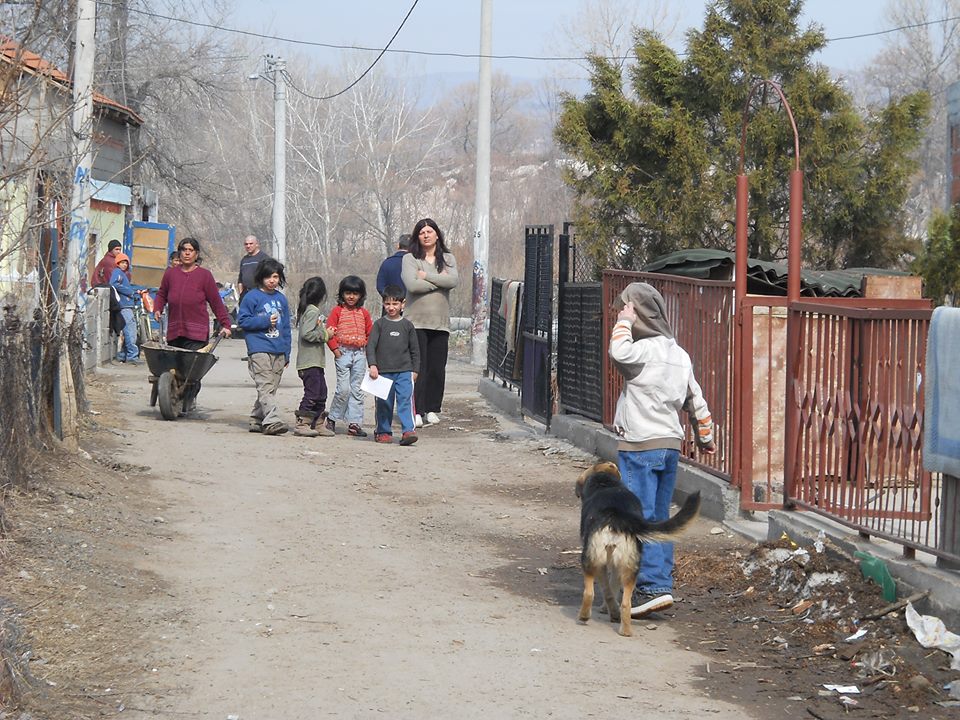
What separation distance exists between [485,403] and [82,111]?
20.7 ft

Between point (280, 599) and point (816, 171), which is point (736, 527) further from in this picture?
point (816, 171)

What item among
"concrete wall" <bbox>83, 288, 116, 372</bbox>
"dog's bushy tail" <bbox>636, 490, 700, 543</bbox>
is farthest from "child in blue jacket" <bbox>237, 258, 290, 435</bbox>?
"dog's bushy tail" <bbox>636, 490, 700, 543</bbox>

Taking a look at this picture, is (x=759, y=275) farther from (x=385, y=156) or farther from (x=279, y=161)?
(x=385, y=156)

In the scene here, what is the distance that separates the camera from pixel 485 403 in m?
17.4

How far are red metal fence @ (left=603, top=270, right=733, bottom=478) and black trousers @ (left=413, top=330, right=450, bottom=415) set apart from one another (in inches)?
145

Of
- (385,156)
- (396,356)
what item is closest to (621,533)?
(396,356)

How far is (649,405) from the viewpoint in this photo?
7145 mm

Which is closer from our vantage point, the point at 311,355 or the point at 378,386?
the point at 378,386

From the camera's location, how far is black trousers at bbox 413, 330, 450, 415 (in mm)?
14086

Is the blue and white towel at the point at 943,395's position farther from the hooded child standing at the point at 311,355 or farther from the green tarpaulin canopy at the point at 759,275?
the hooded child standing at the point at 311,355

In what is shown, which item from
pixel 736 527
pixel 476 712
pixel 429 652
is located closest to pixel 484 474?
pixel 736 527

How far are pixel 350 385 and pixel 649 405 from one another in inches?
257

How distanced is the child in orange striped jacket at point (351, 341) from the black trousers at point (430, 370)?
2.55 feet

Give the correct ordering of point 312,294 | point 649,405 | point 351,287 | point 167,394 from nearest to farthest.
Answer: point 649,405 < point 351,287 < point 312,294 < point 167,394
